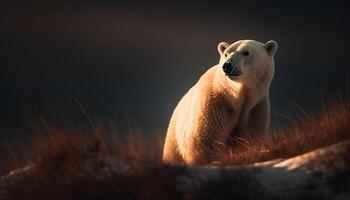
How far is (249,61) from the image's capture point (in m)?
12.6

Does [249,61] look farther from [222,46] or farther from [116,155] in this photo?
[116,155]

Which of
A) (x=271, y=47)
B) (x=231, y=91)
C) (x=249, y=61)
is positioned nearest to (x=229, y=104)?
(x=231, y=91)

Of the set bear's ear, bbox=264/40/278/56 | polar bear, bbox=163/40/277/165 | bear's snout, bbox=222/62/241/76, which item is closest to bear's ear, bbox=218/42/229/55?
polar bear, bbox=163/40/277/165

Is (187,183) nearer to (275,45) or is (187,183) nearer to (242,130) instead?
(242,130)

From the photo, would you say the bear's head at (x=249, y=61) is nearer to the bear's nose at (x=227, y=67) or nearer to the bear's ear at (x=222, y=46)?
the bear's nose at (x=227, y=67)

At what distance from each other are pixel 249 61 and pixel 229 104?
107cm

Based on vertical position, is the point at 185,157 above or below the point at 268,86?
below

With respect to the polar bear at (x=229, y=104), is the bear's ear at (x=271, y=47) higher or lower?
higher

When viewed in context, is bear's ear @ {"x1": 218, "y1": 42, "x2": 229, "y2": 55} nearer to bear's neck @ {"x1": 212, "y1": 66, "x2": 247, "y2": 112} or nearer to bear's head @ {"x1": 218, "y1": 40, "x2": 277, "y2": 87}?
bear's head @ {"x1": 218, "y1": 40, "x2": 277, "y2": 87}

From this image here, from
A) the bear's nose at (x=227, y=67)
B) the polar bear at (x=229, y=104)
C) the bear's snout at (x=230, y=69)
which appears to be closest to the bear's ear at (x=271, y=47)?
the polar bear at (x=229, y=104)

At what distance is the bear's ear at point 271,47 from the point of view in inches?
525

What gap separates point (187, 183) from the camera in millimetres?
6445

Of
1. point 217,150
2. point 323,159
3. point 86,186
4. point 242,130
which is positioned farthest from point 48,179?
point 242,130

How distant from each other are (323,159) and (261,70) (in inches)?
253
